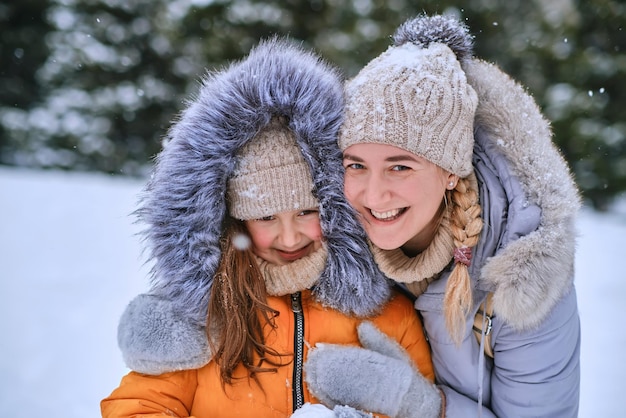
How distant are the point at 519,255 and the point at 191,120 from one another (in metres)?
1.16

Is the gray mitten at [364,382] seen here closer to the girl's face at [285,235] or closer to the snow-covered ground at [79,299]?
the girl's face at [285,235]

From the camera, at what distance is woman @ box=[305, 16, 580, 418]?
1820 millimetres

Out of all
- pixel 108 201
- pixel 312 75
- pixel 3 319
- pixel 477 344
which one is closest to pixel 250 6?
pixel 108 201

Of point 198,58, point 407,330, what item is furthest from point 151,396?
point 198,58

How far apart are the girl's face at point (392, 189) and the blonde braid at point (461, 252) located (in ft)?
0.21

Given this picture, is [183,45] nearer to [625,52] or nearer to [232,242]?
[625,52]

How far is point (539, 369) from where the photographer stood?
74.8 inches

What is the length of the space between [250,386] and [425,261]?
735mm

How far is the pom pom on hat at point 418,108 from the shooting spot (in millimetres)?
1831

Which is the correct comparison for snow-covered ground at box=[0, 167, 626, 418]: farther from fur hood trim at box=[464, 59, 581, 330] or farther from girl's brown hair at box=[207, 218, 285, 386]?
fur hood trim at box=[464, 59, 581, 330]

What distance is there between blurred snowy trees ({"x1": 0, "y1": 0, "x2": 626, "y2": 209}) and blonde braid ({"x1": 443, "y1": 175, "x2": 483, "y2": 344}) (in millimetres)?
4978

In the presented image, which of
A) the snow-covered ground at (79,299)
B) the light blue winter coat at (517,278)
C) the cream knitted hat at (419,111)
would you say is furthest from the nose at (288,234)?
the snow-covered ground at (79,299)

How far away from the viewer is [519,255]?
1.77m

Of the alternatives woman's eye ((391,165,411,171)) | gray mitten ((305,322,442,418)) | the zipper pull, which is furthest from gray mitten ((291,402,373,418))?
woman's eye ((391,165,411,171))
